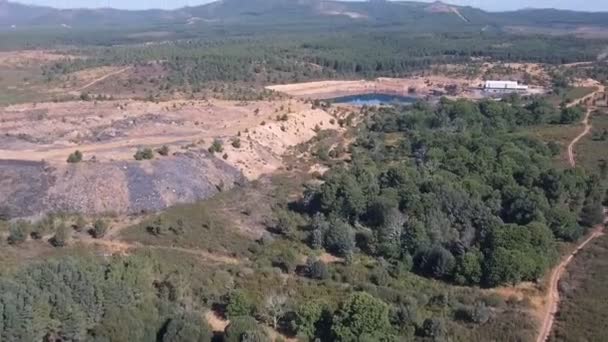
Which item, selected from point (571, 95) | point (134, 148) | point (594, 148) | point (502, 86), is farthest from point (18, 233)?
point (502, 86)

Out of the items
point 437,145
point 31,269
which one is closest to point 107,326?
point 31,269

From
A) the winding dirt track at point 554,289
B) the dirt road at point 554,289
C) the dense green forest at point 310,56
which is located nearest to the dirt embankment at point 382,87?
the dense green forest at point 310,56

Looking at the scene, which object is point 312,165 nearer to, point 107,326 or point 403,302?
point 403,302

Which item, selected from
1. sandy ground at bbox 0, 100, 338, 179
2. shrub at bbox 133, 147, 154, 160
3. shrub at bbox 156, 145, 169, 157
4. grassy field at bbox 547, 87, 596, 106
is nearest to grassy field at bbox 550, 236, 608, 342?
sandy ground at bbox 0, 100, 338, 179

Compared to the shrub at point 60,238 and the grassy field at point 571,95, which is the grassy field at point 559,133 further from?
the shrub at point 60,238

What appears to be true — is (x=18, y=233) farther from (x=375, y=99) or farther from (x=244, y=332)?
(x=375, y=99)

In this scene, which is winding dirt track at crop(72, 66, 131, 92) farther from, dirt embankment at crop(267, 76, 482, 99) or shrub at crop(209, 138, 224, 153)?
shrub at crop(209, 138, 224, 153)
